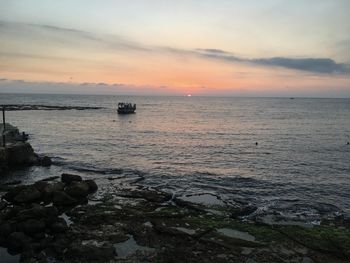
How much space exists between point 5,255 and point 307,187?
22990 millimetres

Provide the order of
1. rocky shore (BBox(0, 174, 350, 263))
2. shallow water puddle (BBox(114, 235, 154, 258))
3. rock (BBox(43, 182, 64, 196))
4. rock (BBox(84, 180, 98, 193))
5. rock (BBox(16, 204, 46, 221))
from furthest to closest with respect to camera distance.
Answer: rock (BBox(84, 180, 98, 193)), rock (BBox(43, 182, 64, 196)), rock (BBox(16, 204, 46, 221)), shallow water puddle (BBox(114, 235, 154, 258)), rocky shore (BBox(0, 174, 350, 263))

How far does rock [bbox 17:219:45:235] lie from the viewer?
59.0 ft

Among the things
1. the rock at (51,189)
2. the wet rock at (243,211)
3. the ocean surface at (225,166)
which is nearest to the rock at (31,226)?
the rock at (51,189)

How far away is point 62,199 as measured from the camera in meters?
23.3

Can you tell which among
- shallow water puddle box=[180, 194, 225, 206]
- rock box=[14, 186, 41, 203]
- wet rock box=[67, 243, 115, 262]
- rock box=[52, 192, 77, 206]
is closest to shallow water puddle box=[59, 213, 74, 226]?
rock box=[52, 192, 77, 206]

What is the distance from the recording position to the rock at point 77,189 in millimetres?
24734

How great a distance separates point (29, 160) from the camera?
36281 mm

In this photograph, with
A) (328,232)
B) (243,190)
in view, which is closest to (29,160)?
(243,190)

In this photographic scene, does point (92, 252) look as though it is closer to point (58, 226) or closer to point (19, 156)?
point (58, 226)

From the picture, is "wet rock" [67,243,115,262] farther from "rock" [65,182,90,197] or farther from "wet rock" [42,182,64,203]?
"rock" [65,182,90,197]

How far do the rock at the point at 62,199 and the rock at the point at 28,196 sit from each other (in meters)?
1.11

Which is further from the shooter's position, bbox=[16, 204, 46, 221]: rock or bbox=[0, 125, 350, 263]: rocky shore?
bbox=[16, 204, 46, 221]: rock

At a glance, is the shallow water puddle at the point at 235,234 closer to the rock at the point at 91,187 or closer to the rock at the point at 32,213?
the rock at the point at 32,213

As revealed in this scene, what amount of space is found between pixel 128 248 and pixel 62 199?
8.08 m
